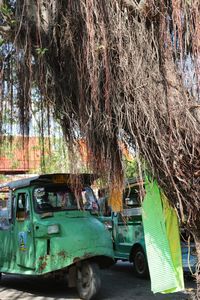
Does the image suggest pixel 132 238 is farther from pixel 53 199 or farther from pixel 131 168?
pixel 131 168

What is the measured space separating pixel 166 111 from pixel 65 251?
5.03 meters

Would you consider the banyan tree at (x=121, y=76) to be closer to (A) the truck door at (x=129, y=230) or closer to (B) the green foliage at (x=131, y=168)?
(B) the green foliage at (x=131, y=168)

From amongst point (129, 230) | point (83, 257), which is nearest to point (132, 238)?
point (129, 230)

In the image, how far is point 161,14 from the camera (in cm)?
393

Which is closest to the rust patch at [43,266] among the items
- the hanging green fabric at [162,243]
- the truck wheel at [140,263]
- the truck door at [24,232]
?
the truck door at [24,232]

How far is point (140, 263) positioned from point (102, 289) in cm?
167

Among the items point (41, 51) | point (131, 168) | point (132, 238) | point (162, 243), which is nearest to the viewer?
point (41, 51)

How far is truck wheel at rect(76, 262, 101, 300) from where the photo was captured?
810cm

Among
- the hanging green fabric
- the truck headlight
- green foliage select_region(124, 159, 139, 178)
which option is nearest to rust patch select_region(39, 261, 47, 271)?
the truck headlight

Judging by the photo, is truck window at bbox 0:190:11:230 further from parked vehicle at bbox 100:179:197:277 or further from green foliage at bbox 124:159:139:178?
green foliage at bbox 124:159:139:178

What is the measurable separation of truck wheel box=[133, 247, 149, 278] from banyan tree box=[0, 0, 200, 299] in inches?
260

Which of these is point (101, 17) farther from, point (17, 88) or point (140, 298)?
point (140, 298)

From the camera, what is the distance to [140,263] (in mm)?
10664

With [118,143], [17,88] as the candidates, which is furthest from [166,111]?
[17,88]
